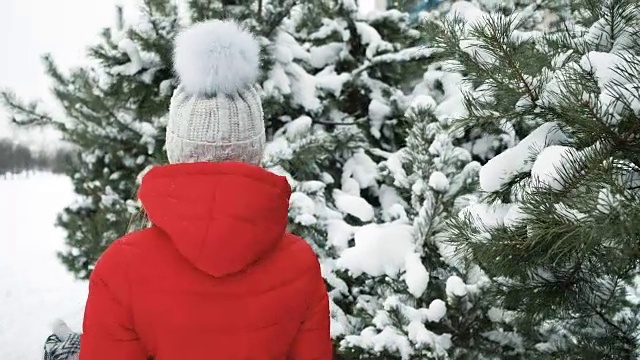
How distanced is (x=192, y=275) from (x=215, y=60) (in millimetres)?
506

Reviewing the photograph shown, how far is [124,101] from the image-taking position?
13.9 ft

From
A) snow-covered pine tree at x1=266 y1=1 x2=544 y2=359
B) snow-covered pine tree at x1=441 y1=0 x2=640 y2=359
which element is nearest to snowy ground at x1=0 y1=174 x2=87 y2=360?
snow-covered pine tree at x1=266 y1=1 x2=544 y2=359

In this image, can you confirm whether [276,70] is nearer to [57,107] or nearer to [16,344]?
[57,107]

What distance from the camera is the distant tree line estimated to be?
664 cm

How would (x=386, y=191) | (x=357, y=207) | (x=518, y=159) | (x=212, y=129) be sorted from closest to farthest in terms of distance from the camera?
(x=212, y=129) < (x=518, y=159) < (x=357, y=207) < (x=386, y=191)

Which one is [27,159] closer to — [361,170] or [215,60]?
[361,170]

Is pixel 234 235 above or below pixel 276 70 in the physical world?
above

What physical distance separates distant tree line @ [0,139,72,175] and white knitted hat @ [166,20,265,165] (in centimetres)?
548

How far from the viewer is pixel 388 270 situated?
91.9 inches

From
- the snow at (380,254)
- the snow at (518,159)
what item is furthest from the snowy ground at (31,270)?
the snow at (518,159)

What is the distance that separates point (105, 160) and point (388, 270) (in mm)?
3763

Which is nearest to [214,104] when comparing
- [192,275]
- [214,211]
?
[214,211]

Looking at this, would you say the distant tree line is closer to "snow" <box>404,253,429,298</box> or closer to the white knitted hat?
"snow" <box>404,253,429,298</box>

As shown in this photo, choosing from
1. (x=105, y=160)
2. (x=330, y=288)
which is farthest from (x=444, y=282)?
(x=105, y=160)
